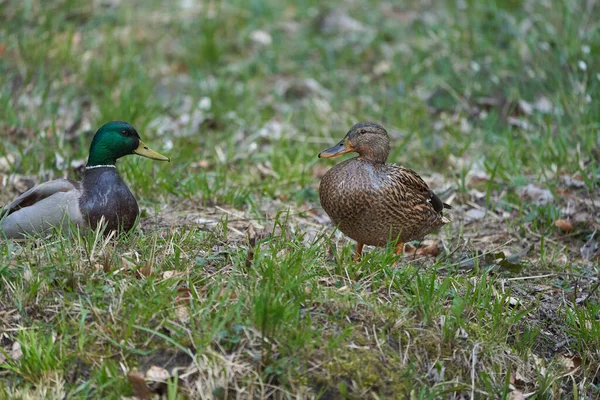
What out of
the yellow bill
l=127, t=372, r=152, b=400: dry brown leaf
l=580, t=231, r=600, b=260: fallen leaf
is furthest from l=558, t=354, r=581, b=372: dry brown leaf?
the yellow bill

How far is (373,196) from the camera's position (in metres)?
4.01

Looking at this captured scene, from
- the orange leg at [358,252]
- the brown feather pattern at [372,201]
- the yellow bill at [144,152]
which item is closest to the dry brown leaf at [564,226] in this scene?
the brown feather pattern at [372,201]

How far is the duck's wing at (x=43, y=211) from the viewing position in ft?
A: 13.1

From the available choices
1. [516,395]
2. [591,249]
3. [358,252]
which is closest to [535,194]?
[591,249]

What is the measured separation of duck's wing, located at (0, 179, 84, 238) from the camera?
3979 millimetres

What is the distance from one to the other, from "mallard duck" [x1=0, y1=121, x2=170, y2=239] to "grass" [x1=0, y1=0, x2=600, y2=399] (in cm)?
15

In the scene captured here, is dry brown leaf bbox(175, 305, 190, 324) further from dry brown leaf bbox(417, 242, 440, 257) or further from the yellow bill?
dry brown leaf bbox(417, 242, 440, 257)

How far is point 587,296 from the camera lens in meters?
4.05

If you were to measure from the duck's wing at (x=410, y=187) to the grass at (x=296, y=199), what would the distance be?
12.9 inches

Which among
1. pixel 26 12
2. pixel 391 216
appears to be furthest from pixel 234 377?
pixel 26 12

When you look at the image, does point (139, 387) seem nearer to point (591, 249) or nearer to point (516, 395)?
point (516, 395)

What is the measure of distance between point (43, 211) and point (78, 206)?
0.56 feet

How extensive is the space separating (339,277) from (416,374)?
1.99ft

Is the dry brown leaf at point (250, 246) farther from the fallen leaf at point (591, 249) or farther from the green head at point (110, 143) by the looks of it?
the fallen leaf at point (591, 249)
